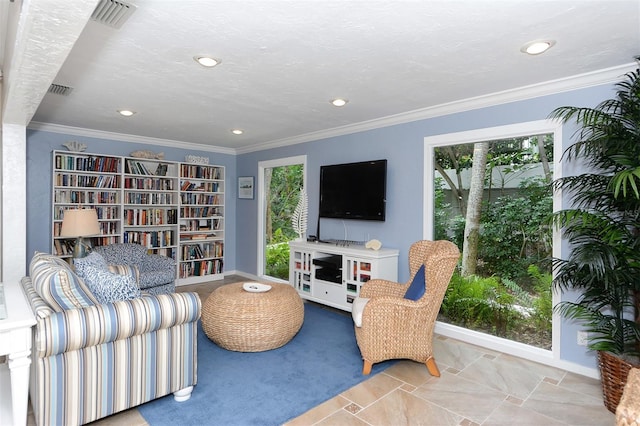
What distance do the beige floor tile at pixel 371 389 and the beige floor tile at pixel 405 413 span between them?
0.06m

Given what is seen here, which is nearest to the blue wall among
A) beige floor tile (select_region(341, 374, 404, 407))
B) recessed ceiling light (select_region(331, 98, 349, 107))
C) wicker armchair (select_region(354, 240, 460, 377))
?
recessed ceiling light (select_region(331, 98, 349, 107))

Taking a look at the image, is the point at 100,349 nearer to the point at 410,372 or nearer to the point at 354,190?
the point at 410,372

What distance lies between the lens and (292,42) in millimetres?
2291

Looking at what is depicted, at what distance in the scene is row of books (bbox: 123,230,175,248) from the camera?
5.31 metres

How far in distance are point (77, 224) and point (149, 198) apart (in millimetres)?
1951

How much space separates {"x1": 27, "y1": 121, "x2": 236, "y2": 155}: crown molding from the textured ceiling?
964mm

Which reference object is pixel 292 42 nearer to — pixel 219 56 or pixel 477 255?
pixel 219 56

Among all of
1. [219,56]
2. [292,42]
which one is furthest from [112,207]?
[292,42]

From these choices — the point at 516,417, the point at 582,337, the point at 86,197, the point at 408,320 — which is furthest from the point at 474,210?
the point at 86,197

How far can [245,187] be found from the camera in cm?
638

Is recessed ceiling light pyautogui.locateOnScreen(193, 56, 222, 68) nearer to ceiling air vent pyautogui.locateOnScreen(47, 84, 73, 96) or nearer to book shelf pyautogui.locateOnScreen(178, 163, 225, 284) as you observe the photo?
ceiling air vent pyautogui.locateOnScreen(47, 84, 73, 96)

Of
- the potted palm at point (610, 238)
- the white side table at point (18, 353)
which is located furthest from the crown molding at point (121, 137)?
the potted palm at point (610, 238)

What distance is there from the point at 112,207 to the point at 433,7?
4.96m

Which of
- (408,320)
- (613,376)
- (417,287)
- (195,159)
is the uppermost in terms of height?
(195,159)
